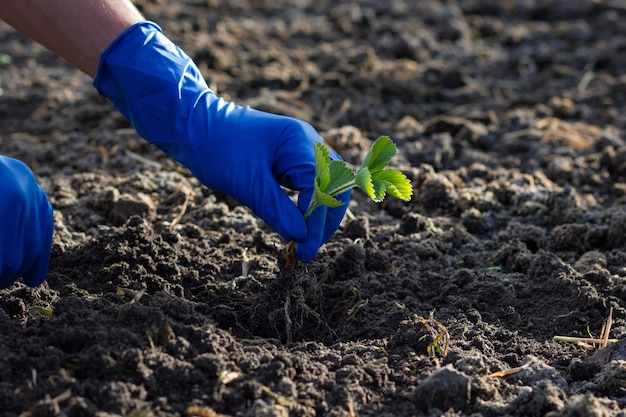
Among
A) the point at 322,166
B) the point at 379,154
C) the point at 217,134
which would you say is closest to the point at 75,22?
the point at 217,134

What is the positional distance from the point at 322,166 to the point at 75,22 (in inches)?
39.2

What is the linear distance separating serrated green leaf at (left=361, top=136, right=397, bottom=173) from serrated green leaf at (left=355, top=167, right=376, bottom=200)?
0.05 meters

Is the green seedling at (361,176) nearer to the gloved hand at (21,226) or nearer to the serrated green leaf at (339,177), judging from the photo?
the serrated green leaf at (339,177)

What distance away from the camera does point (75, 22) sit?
2705 mm

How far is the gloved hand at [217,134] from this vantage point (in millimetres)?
2473

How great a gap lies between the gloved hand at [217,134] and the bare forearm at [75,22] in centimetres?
7

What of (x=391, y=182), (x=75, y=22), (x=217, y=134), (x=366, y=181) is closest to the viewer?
(x=366, y=181)

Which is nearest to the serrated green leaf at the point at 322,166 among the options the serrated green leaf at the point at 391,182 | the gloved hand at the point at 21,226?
the serrated green leaf at the point at 391,182

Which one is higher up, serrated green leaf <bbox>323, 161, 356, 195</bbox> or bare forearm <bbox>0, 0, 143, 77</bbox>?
bare forearm <bbox>0, 0, 143, 77</bbox>

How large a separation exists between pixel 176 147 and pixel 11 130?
1785 mm

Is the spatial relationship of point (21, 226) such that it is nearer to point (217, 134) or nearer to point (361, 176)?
point (217, 134)

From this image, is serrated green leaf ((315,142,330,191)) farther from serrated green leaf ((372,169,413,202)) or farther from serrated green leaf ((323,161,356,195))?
serrated green leaf ((372,169,413,202))

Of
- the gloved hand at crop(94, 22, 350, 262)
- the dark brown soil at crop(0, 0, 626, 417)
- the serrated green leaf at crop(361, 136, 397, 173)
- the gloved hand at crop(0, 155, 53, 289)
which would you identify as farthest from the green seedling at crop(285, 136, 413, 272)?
the gloved hand at crop(0, 155, 53, 289)

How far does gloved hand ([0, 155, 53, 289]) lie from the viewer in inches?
92.4
